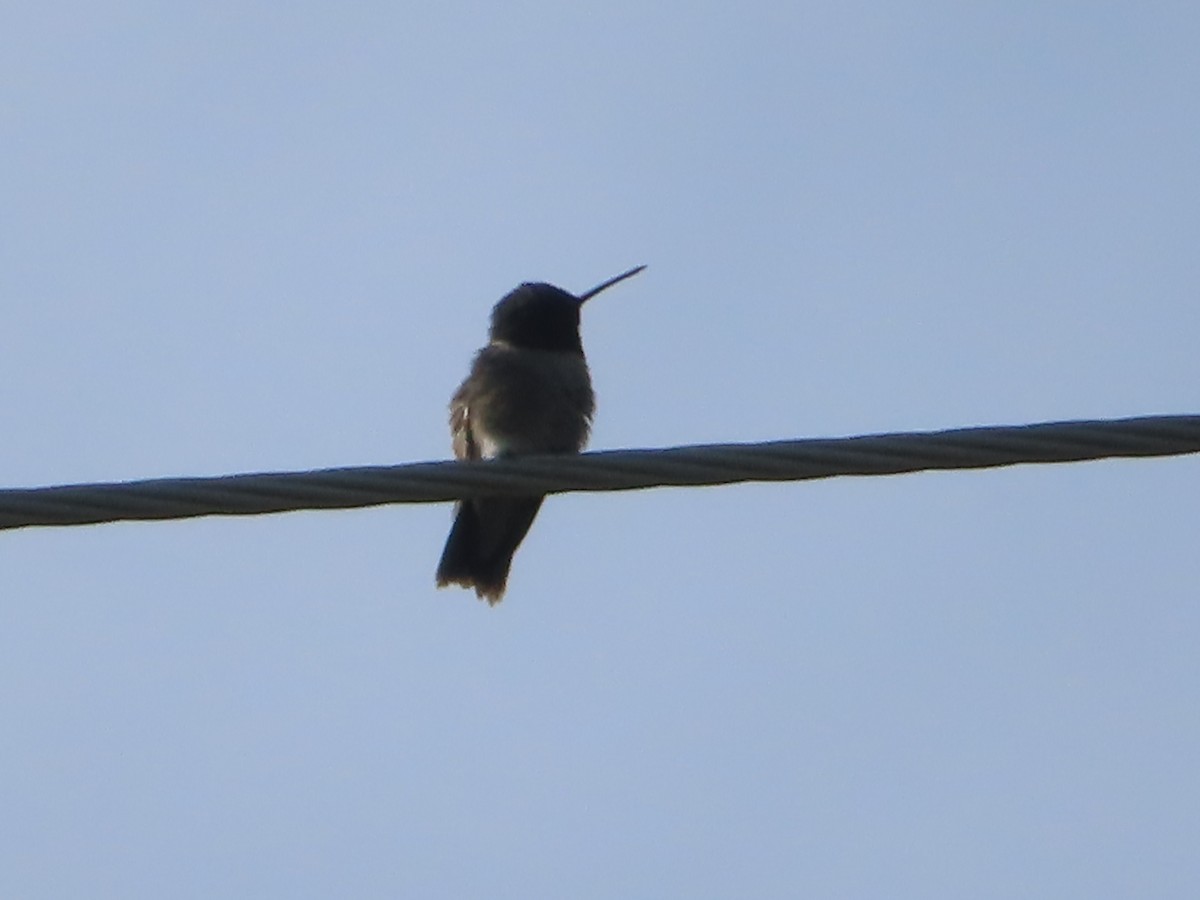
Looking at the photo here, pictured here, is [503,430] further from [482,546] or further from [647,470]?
[647,470]

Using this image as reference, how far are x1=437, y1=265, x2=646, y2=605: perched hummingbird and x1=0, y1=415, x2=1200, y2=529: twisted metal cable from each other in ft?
11.0

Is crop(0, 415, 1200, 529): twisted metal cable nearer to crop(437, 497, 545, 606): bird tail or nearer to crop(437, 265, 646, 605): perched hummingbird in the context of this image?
crop(437, 265, 646, 605): perched hummingbird

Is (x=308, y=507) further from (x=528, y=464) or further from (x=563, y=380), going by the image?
(x=563, y=380)

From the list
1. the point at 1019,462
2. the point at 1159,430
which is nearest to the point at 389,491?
the point at 1019,462

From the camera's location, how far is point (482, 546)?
857cm

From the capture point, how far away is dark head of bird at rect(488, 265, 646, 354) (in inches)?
360

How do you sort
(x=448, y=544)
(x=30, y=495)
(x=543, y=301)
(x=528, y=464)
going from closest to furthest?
(x=30, y=495)
(x=528, y=464)
(x=448, y=544)
(x=543, y=301)

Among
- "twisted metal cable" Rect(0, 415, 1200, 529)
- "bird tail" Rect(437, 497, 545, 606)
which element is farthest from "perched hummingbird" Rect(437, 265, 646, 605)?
"twisted metal cable" Rect(0, 415, 1200, 529)

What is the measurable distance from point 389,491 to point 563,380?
3.81 metres

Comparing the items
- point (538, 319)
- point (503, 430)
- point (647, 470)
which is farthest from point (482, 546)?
point (647, 470)

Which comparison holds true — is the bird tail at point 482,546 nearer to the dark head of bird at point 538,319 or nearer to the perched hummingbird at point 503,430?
the perched hummingbird at point 503,430

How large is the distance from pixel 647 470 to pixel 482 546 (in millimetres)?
3644

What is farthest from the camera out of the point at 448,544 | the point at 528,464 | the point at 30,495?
the point at 448,544

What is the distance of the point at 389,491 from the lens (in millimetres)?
4934
